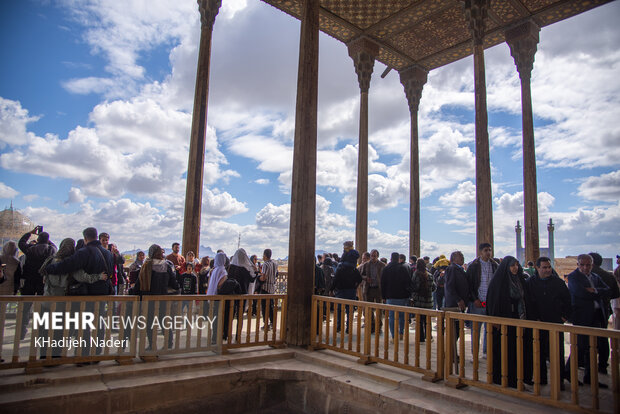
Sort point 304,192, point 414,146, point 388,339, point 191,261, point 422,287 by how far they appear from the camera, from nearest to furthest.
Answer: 1. point 388,339
2. point 304,192
3. point 422,287
4. point 191,261
5. point 414,146

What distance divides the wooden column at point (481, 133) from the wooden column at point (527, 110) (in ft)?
8.45

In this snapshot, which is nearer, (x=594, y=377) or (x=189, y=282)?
(x=594, y=377)

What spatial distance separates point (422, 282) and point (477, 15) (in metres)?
7.12

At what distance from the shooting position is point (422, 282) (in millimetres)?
6461

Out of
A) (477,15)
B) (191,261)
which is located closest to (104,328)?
(191,261)

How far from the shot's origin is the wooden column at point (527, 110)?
1133 centimetres

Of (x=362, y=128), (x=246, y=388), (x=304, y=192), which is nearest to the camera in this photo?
(x=246, y=388)

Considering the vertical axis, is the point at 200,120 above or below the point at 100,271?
above

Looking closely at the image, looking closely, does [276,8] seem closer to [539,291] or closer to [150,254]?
[150,254]

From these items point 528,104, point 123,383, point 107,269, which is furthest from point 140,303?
point 528,104

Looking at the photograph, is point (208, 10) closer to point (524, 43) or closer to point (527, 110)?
point (524, 43)

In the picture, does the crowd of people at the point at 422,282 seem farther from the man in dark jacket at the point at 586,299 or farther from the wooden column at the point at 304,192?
the wooden column at the point at 304,192

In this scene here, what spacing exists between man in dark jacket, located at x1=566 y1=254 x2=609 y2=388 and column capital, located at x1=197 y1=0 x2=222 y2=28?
355 inches

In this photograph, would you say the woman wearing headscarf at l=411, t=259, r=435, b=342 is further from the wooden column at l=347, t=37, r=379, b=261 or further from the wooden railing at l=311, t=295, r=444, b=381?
the wooden column at l=347, t=37, r=379, b=261
